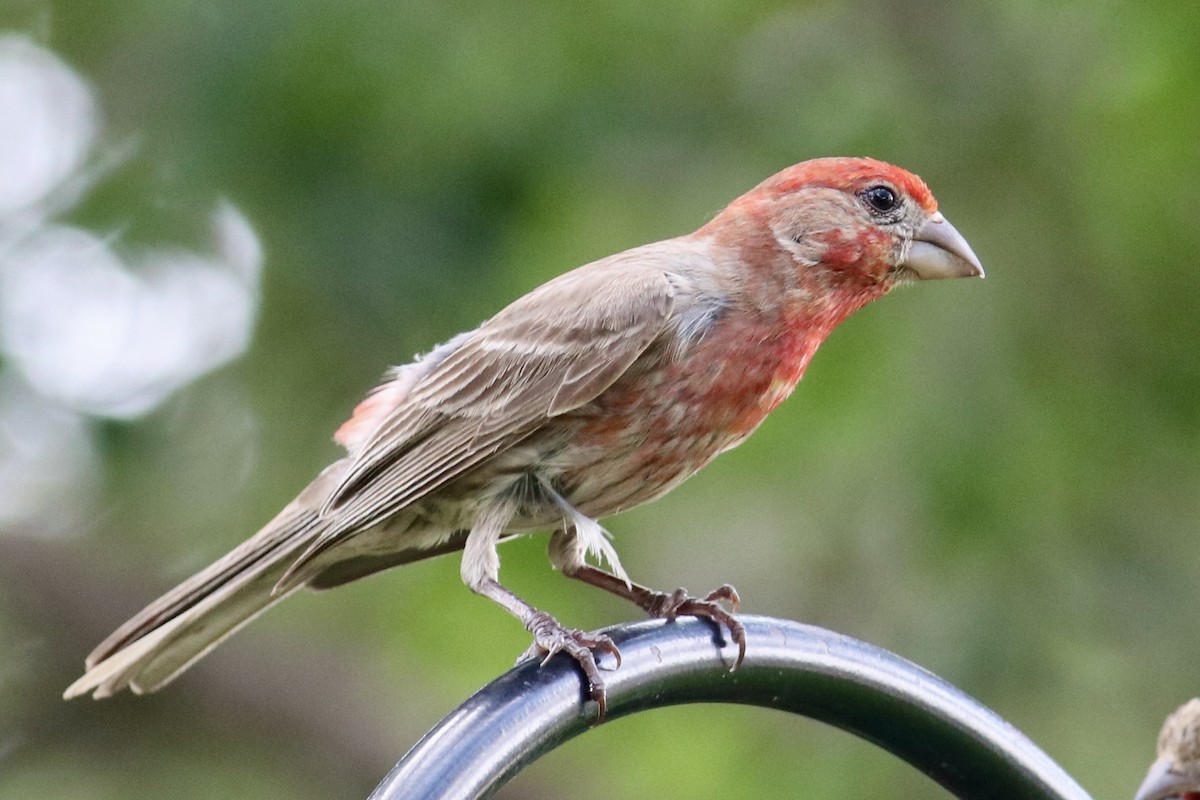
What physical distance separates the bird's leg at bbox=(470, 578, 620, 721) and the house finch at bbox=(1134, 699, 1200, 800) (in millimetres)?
1727

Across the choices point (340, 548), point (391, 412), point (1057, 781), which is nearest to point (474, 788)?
point (1057, 781)

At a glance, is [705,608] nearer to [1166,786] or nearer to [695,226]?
[1166,786]

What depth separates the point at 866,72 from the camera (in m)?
6.00

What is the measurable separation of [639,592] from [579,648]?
0.98m

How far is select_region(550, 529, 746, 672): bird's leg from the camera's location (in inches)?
140

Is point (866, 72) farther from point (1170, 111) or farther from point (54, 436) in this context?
point (54, 436)

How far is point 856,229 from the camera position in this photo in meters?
4.19

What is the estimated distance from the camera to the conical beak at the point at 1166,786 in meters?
4.18

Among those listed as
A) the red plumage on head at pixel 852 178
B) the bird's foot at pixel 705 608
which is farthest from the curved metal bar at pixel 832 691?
the red plumage on head at pixel 852 178

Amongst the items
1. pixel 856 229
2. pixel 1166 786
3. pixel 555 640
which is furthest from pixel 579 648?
pixel 1166 786

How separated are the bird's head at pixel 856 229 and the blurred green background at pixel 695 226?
1.48 metres

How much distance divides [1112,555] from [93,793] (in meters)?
4.11

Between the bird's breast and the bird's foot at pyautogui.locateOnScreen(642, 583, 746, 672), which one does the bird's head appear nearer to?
the bird's breast

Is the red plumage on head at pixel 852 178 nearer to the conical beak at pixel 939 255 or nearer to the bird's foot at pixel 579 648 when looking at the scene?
the conical beak at pixel 939 255
